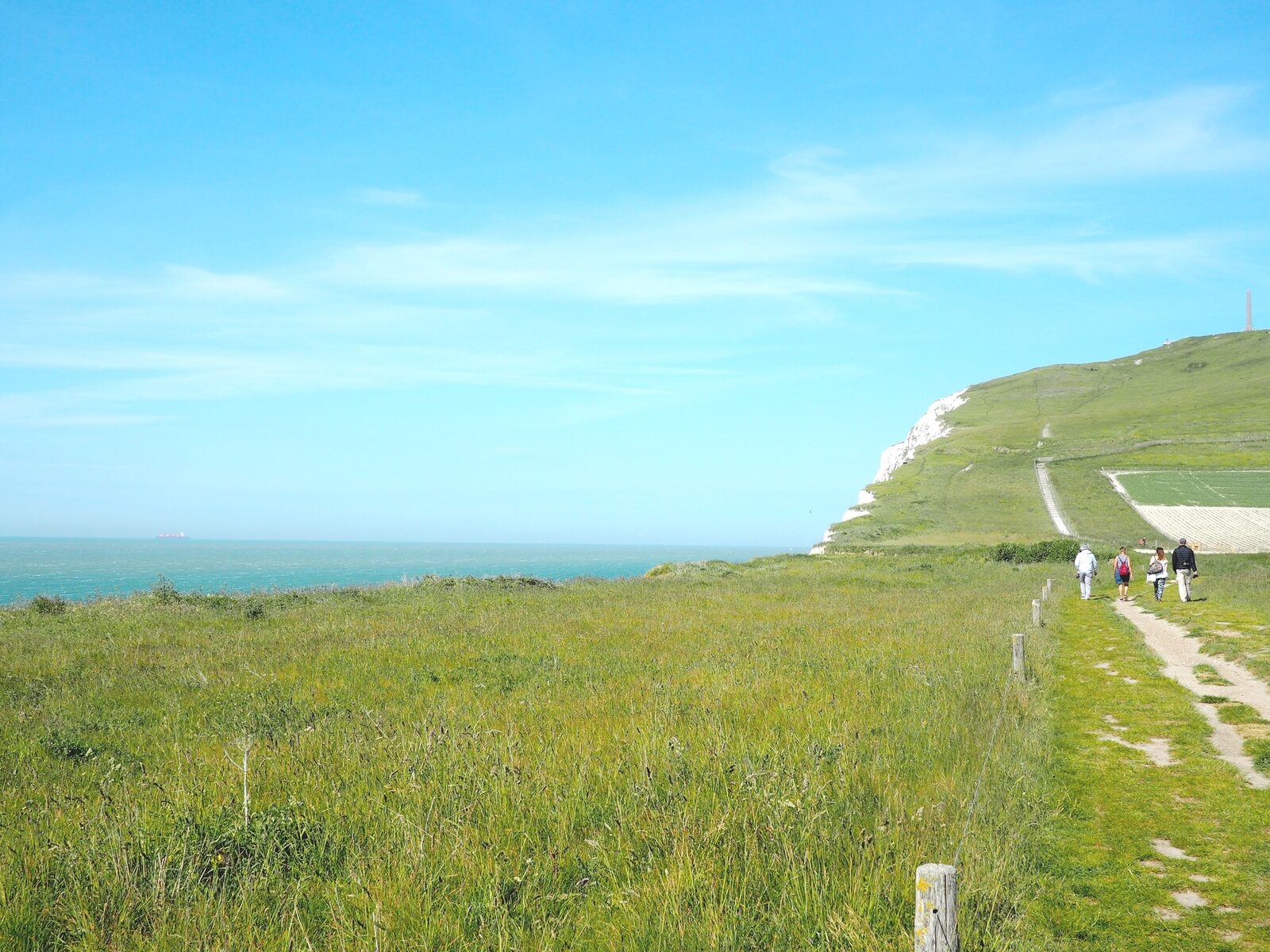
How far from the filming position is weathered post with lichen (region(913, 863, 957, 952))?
3695mm

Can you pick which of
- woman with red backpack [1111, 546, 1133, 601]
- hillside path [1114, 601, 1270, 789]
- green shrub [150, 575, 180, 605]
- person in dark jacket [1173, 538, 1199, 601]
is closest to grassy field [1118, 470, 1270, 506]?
woman with red backpack [1111, 546, 1133, 601]

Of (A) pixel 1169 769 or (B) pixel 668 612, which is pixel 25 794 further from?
(B) pixel 668 612

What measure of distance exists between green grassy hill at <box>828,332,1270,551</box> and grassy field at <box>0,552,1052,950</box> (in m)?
66.3

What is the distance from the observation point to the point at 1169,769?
972 centimetres

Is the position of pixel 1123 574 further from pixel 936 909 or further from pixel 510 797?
pixel 936 909

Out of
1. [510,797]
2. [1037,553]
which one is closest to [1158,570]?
[1037,553]

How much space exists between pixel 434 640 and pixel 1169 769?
14.6 metres

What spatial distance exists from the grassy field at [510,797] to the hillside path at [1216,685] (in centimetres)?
230

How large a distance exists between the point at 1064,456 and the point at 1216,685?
11921cm

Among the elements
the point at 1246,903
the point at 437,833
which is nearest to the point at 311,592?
the point at 437,833

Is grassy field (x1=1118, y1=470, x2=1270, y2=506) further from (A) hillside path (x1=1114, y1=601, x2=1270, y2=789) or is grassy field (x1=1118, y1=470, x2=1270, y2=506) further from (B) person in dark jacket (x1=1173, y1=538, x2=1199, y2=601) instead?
(A) hillside path (x1=1114, y1=601, x2=1270, y2=789)

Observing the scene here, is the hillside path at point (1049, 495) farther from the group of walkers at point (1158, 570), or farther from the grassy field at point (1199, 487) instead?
the group of walkers at point (1158, 570)

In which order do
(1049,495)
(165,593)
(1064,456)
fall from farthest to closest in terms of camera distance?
(1064,456) < (1049,495) < (165,593)

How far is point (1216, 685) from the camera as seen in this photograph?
15.0 metres
